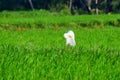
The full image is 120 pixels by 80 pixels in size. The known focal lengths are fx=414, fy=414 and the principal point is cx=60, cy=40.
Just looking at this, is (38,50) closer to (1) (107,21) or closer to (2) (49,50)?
(2) (49,50)

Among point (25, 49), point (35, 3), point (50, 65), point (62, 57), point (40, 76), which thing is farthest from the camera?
point (35, 3)

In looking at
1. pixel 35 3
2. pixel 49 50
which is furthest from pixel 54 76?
pixel 35 3

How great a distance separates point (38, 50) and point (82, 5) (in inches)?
1604

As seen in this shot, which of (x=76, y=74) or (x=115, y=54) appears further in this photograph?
(x=115, y=54)

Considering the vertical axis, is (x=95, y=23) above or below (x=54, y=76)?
below

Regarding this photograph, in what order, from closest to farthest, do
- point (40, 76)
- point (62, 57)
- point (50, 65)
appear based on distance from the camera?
point (40, 76) → point (50, 65) → point (62, 57)

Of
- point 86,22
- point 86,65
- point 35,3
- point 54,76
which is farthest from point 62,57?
point 35,3

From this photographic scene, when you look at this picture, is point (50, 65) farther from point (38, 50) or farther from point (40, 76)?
point (38, 50)

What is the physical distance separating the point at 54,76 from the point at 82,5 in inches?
1650

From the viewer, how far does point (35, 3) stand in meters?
45.0

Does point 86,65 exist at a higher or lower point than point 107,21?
higher

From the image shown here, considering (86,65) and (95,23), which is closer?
(86,65)

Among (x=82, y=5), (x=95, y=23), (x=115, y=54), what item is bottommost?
(x=82, y=5)

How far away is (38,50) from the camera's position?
611cm
